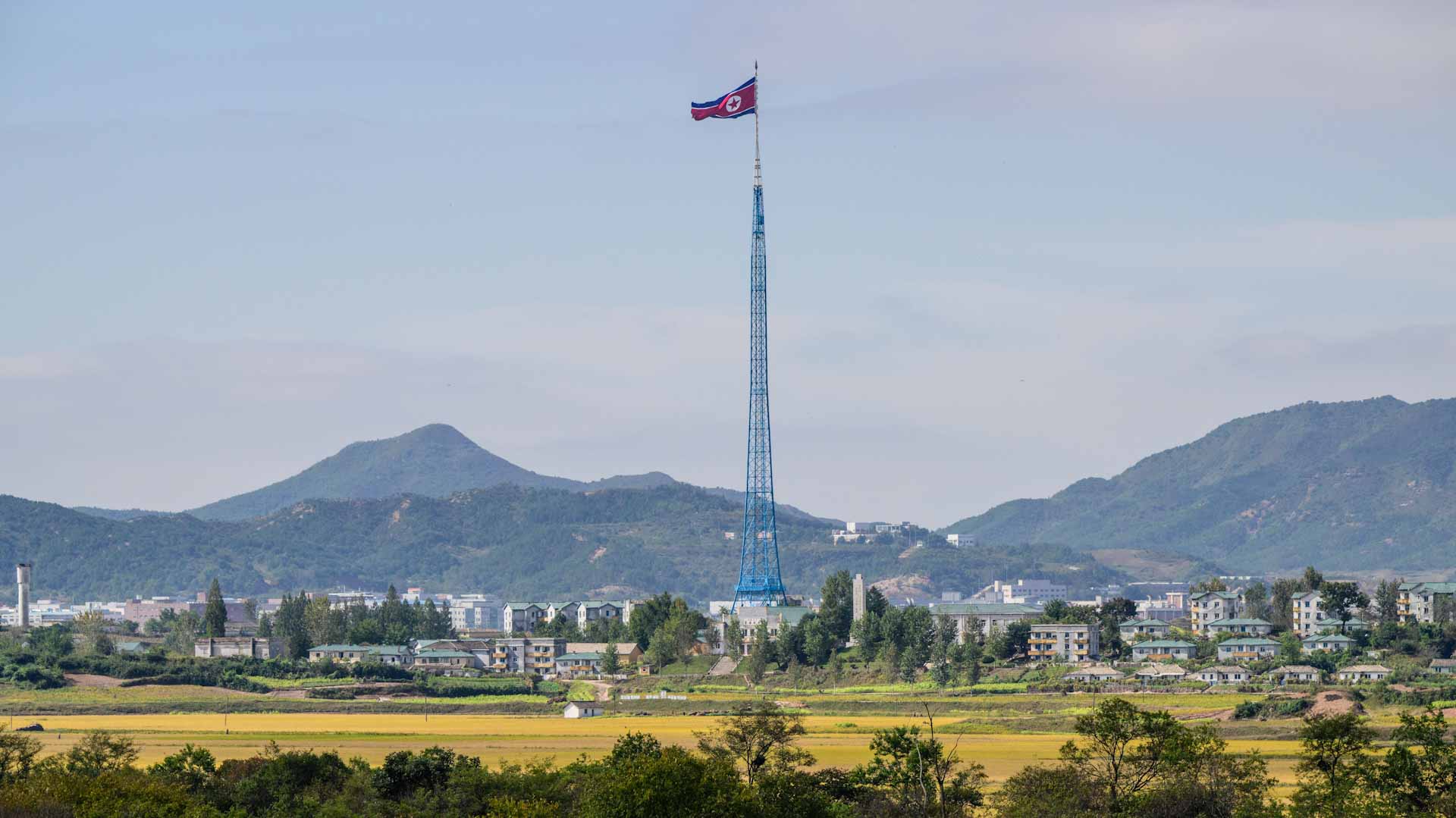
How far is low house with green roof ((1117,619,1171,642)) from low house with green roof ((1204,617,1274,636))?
3.61 m

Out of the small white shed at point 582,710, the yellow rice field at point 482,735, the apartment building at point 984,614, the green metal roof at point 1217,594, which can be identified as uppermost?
the green metal roof at point 1217,594

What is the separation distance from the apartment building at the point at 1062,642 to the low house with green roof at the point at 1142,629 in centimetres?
621

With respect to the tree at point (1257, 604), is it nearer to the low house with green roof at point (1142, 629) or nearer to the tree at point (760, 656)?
the low house with green roof at point (1142, 629)

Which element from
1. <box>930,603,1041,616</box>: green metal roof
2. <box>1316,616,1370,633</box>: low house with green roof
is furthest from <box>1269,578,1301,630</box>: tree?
<box>930,603,1041,616</box>: green metal roof

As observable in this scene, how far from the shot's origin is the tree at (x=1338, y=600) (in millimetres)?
139000

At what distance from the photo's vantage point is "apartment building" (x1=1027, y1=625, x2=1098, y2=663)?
138500mm

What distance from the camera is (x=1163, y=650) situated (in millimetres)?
135875

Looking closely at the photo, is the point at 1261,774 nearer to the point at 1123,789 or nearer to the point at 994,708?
the point at 1123,789

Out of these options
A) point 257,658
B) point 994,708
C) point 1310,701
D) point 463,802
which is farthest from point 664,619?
point 463,802

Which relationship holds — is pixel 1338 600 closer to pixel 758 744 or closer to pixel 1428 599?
pixel 1428 599

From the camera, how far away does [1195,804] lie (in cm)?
5659

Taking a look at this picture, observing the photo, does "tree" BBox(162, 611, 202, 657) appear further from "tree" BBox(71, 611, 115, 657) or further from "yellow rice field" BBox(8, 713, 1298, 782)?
"yellow rice field" BBox(8, 713, 1298, 782)

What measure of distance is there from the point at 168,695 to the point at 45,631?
4723 cm

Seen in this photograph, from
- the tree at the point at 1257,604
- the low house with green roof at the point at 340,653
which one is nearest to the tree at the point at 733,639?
the low house with green roof at the point at 340,653
